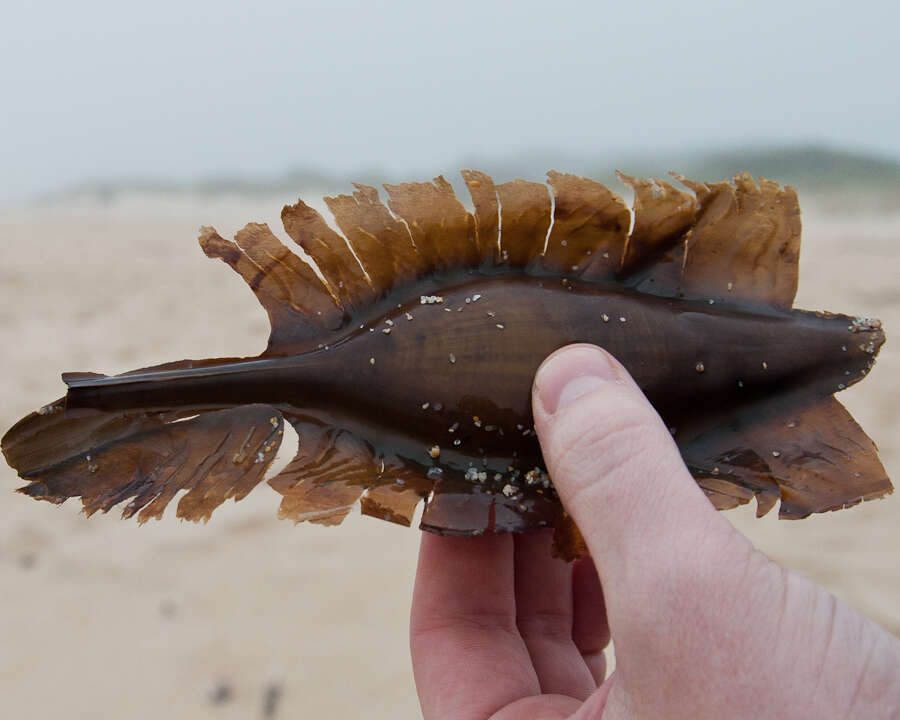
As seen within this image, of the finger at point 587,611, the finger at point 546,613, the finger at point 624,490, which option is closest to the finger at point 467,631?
the finger at point 546,613

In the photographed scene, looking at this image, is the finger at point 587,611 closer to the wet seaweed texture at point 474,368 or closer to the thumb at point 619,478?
the wet seaweed texture at point 474,368

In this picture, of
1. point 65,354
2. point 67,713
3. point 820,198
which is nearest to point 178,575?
point 67,713

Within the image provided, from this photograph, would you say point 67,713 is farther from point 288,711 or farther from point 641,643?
point 641,643

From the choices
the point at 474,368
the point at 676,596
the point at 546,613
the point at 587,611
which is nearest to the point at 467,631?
the point at 546,613

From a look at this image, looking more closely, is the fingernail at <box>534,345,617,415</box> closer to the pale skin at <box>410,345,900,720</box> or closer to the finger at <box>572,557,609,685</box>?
the pale skin at <box>410,345,900,720</box>

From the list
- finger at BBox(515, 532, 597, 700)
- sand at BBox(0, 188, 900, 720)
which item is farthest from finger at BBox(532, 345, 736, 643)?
sand at BBox(0, 188, 900, 720)
